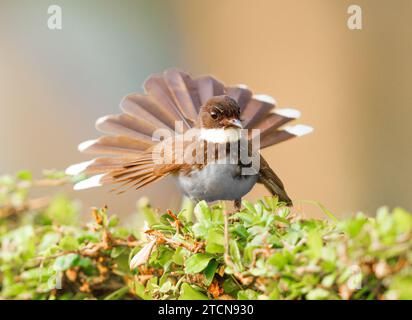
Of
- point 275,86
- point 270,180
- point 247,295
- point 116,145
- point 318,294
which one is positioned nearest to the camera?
point 318,294

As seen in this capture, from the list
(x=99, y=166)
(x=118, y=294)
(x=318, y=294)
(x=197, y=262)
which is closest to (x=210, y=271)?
(x=197, y=262)

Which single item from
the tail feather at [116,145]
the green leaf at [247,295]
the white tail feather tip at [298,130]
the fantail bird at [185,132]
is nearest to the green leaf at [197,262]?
the green leaf at [247,295]

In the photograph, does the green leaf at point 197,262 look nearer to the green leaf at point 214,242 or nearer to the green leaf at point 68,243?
the green leaf at point 214,242

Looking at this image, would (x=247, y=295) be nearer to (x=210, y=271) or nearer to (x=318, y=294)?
(x=210, y=271)

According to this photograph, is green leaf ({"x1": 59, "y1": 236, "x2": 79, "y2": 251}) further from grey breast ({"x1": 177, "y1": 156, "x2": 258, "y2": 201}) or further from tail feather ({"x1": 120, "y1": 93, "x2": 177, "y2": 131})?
tail feather ({"x1": 120, "y1": 93, "x2": 177, "y2": 131})

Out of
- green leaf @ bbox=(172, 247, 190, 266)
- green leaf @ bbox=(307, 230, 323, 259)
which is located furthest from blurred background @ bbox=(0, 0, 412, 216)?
green leaf @ bbox=(307, 230, 323, 259)
